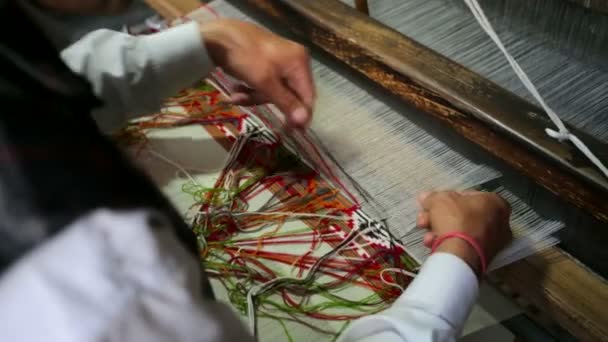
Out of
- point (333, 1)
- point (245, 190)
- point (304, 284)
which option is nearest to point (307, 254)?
point (304, 284)

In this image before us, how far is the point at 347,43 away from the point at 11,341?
777mm

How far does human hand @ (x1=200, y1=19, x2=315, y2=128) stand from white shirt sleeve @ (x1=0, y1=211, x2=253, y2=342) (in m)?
0.54

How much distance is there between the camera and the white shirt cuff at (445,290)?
0.66 m

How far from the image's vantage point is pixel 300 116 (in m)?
0.84

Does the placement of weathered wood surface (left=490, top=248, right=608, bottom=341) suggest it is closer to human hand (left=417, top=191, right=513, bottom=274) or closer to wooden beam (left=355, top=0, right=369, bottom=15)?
human hand (left=417, top=191, right=513, bottom=274)

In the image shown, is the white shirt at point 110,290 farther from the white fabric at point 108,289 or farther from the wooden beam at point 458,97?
the wooden beam at point 458,97

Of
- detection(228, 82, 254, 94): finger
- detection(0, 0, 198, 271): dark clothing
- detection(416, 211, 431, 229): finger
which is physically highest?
detection(0, 0, 198, 271): dark clothing

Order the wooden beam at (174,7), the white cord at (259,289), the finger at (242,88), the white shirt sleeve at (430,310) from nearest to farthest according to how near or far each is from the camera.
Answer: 1. the white shirt sleeve at (430,310)
2. the white cord at (259,289)
3. the finger at (242,88)
4. the wooden beam at (174,7)

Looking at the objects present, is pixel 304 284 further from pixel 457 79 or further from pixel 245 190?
pixel 457 79

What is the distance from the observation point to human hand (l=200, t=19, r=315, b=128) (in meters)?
0.86

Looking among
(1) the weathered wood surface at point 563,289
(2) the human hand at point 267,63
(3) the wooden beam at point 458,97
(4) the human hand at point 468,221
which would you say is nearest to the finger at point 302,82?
(2) the human hand at point 267,63

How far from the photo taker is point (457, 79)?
84cm

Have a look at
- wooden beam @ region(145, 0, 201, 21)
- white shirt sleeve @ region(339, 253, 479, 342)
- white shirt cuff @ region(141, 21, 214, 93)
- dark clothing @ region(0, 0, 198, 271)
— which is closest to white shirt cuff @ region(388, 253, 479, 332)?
white shirt sleeve @ region(339, 253, 479, 342)

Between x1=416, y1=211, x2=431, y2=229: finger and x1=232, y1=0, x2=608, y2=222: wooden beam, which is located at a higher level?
x1=232, y1=0, x2=608, y2=222: wooden beam
